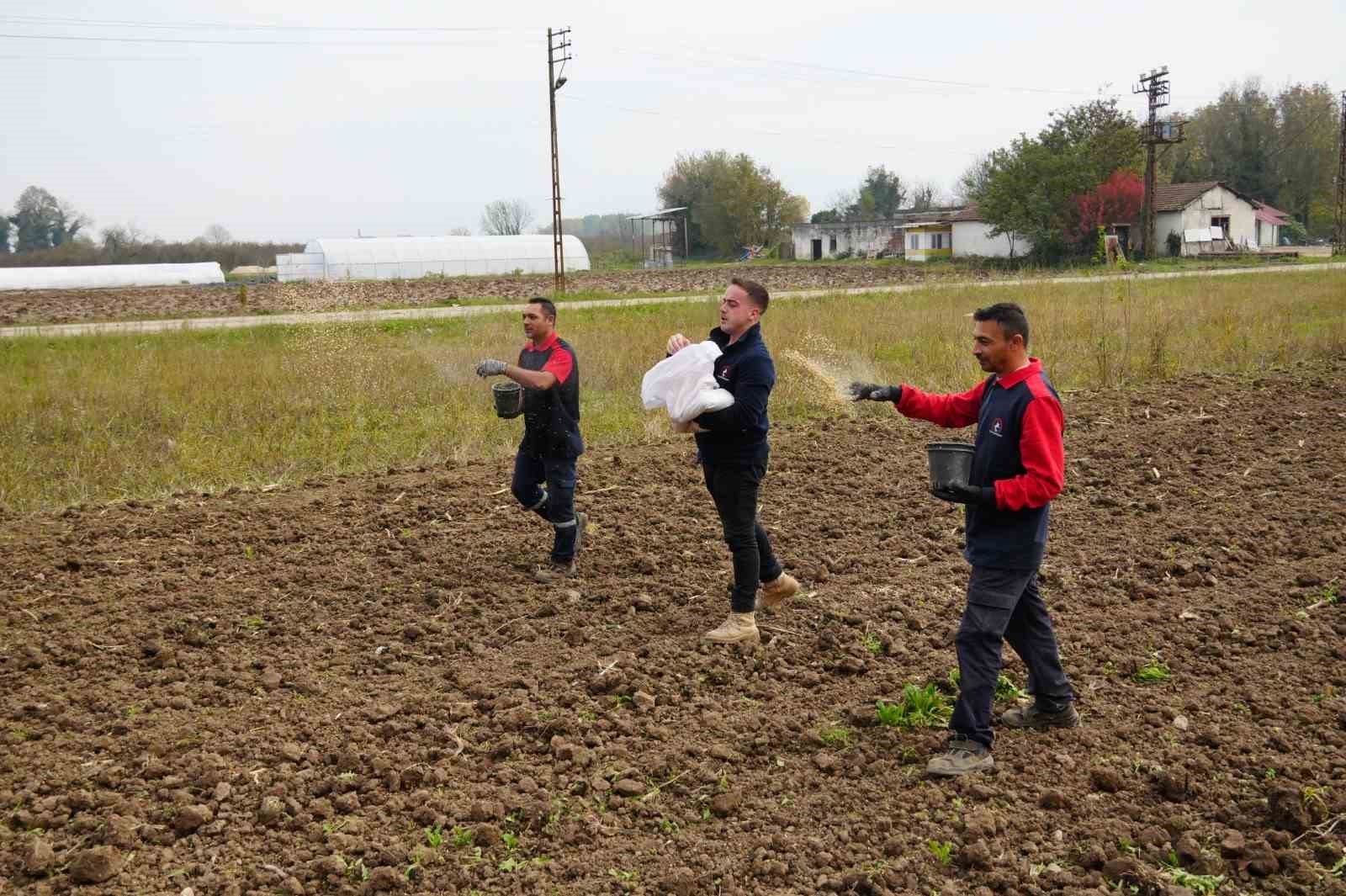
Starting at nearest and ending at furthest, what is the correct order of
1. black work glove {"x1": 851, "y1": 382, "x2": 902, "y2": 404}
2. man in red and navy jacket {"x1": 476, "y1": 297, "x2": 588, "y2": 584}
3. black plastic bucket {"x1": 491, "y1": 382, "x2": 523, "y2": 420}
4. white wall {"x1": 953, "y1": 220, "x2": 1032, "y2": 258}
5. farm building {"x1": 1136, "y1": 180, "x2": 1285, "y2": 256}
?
black work glove {"x1": 851, "y1": 382, "x2": 902, "y2": 404} → black plastic bucket {"x1": 491, "y1": 382, "x2": 523, "y2": 420} → man in red and navy jacket {"x1": 476, "y1": 297, "x2": 588, "y2": 584} → farm building {"x1": 1136, "y1": 180, "x2": 1285, "y2": 256} → white wall {"x1": 953, "y1": 220, "x2": 1032, "y2": 258}

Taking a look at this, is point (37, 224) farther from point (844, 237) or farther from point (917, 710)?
point (917, 710)

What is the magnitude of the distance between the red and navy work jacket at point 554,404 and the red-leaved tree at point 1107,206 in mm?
48015

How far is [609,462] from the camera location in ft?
32.2

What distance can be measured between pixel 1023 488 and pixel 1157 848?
4.03 feet

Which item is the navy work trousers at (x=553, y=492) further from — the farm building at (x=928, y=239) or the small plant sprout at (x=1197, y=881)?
the farm building at (x=928, y=239)

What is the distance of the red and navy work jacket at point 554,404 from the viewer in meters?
6.47

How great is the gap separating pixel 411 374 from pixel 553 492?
29.4ft

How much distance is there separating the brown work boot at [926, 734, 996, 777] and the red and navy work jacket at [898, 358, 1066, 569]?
681mm

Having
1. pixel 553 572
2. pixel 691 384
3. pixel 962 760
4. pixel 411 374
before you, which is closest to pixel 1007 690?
pixel 962 760

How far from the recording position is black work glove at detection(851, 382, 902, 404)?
4.55 metres

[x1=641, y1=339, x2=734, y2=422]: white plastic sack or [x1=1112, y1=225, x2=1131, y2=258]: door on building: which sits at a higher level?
[x1=1112, y1=225, x2=1131, y2=258]: door on building

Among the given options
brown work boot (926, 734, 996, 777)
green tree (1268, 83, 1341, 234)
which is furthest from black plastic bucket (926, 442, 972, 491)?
green tree (1268, 83, 1341, 234)

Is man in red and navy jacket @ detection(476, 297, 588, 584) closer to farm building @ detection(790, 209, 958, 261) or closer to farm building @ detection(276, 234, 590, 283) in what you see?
farm building @ detection(276, 234, 590, 283)

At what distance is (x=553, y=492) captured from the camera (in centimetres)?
669
